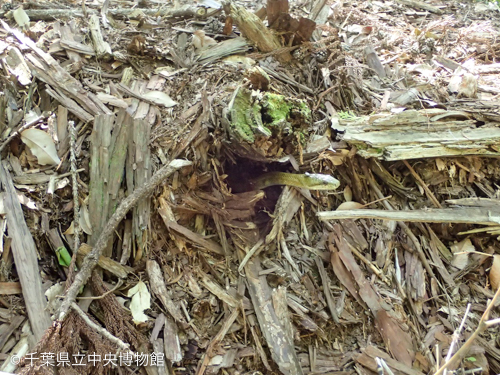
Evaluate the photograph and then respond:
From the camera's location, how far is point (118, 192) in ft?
5.57

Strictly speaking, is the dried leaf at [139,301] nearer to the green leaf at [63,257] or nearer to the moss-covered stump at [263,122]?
the green leaf at [63,257]

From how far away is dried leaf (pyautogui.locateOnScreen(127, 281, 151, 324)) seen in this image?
1.58 m

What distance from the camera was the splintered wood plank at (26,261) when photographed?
1.50 m

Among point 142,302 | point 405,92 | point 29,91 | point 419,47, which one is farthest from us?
point 419,47

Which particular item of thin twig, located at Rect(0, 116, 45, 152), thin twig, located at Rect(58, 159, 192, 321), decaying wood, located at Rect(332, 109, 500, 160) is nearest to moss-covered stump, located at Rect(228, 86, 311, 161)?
thin twig, located at Rect(58, 159, 192, 321)

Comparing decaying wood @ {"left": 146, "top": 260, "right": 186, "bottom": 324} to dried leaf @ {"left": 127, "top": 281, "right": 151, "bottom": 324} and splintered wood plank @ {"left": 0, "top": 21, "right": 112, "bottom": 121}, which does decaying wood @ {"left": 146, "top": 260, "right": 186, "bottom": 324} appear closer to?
dried leaf @ {"left": 127, "top": 281, "right": 151, "bottom": 324}

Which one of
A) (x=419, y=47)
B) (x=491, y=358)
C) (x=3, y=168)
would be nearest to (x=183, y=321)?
(x=3, y=168)

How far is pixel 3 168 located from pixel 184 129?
0.86m

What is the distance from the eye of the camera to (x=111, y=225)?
157 cm

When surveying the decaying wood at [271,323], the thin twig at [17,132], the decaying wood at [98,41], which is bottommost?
the decaying wood at [271,323]

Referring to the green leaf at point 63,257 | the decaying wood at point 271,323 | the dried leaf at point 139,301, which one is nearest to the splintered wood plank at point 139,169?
the dried leaf at point 139,301

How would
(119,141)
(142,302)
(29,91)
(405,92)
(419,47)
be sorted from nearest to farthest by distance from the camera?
(142,302) → (119,141) → (29,91) → (405,92) → (419,47)

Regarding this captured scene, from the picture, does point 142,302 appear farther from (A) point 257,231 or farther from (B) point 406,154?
(B) point 406,154

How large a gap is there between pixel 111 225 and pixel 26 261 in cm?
40
